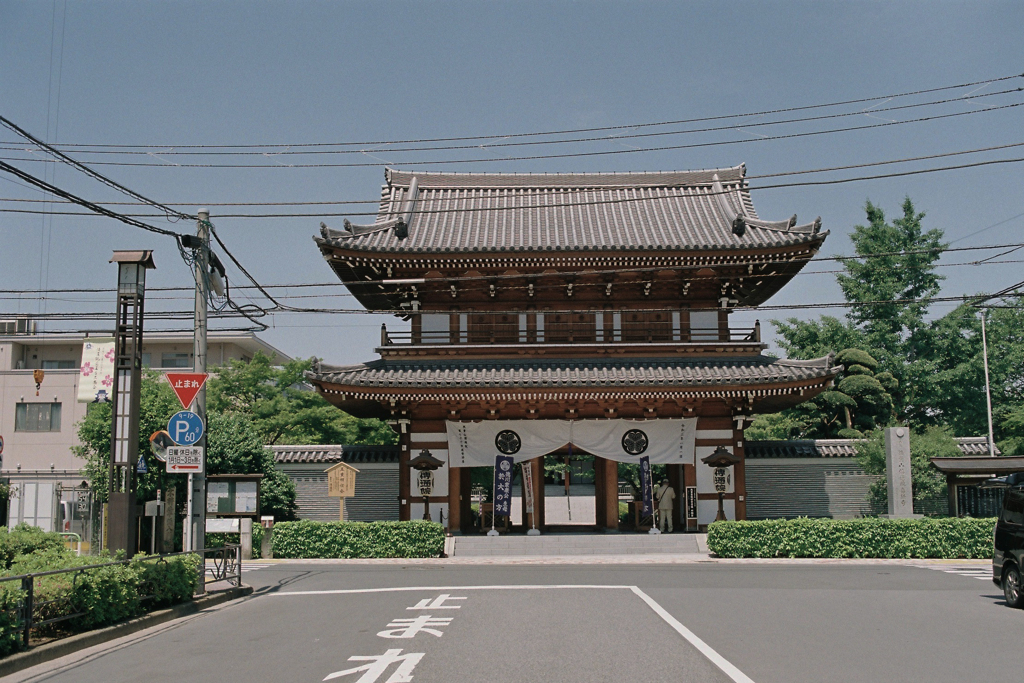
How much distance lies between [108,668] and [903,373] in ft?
143

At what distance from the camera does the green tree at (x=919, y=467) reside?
84.9 feet

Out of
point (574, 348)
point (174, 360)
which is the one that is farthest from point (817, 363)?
point (174, 360)

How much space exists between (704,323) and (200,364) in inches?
638

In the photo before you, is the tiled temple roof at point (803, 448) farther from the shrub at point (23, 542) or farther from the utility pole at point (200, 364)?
the shrub at point (23, 542)

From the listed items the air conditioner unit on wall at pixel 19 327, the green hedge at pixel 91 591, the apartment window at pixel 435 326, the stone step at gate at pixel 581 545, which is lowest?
the stone step at gate at pixel 581 545

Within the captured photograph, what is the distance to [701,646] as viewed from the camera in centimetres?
969

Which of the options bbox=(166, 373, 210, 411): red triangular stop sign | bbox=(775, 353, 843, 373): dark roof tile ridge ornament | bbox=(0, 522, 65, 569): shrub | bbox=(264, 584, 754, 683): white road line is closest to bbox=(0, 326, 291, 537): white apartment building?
bbox=(0, 522, 65, 569): shrub

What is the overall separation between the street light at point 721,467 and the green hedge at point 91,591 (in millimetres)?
15193

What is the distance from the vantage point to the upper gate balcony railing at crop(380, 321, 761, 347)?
2623 cm

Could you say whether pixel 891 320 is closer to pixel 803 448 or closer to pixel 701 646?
pixel 803 448

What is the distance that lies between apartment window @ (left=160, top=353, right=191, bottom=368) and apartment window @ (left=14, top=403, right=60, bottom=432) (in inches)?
313

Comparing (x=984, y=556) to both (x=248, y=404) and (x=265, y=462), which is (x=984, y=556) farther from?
(x=248, y=404)

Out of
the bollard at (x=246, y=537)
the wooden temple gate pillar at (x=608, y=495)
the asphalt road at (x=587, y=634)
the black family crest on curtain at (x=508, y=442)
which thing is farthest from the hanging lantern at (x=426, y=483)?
the asphalt road at (x=587, y=634)

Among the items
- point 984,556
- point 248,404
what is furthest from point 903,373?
point 248,404
